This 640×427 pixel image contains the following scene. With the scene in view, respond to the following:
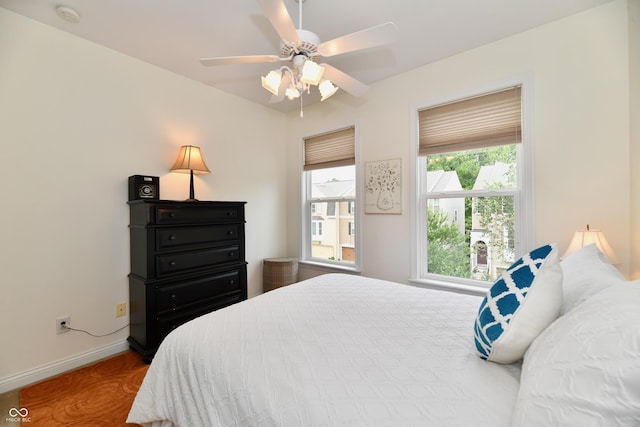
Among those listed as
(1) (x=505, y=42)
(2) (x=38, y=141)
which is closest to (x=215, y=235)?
(2) (x=38, y=141)

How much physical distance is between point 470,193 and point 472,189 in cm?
5

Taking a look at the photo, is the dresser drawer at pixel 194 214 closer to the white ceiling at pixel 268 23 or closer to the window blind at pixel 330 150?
the window blind at pixel 330 150

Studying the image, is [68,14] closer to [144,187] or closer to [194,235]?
[144,187]

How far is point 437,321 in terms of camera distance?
1.36 m

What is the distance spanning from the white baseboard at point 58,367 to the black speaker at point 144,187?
129 centimetres

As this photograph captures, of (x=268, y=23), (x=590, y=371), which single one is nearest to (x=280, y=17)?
(x=268, y=23)

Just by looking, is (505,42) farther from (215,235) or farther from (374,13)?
(215,235)

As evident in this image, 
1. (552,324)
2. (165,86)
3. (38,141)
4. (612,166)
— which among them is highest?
(165,86)

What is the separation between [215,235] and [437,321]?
2050 millimetres

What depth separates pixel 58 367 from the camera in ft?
6.80

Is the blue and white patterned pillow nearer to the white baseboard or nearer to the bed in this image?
the bed

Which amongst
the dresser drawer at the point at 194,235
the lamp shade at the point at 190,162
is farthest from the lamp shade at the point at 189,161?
the dresser drawer at the point at 194,235

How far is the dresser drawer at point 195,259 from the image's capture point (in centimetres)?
225

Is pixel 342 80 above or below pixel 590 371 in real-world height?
above
